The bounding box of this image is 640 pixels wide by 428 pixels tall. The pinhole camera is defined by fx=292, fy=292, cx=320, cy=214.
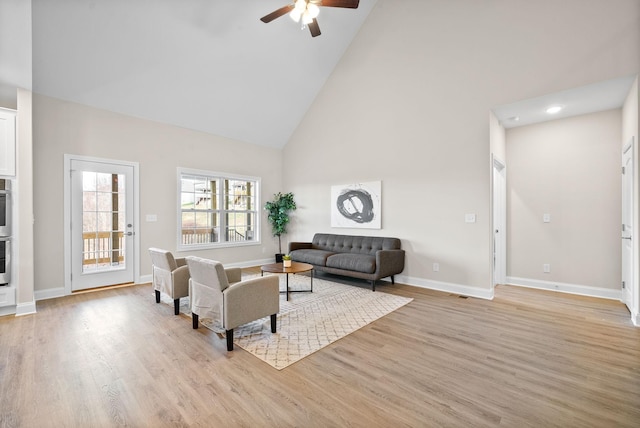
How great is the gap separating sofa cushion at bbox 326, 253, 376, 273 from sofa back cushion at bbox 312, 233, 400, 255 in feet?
1.70

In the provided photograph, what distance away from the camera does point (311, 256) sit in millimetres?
5469

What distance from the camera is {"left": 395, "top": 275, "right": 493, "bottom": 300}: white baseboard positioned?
4277mm

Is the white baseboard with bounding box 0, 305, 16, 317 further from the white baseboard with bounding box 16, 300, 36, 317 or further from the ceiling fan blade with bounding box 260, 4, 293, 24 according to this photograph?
the ceiling fan blade with bounding box 260, 4, 293, 24

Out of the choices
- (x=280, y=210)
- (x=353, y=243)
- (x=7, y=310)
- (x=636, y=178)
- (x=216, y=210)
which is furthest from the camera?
(x=280, y=210)

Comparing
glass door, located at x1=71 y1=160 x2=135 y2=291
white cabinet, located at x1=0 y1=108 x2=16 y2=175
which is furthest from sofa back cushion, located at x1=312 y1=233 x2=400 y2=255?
white cabinet, located at x1=0 y1=108 x2=16 y2=175

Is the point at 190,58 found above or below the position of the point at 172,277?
above

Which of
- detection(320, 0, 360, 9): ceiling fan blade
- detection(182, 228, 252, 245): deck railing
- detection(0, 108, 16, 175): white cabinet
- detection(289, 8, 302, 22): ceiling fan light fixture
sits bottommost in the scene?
detection(182, 228, 252, 245): deck railing

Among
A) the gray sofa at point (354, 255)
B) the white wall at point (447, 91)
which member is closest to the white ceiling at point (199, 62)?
the white wall at point (447, 91)

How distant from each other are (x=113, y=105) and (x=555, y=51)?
6450 mm

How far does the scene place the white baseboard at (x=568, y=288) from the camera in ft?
13.7

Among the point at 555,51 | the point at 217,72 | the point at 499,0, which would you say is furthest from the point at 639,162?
the point at 217,72

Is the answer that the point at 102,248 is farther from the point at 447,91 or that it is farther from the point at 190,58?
the point at 447,91

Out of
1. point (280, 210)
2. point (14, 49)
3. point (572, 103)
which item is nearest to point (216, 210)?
point (280, 210)

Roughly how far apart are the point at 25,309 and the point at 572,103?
298 inches
